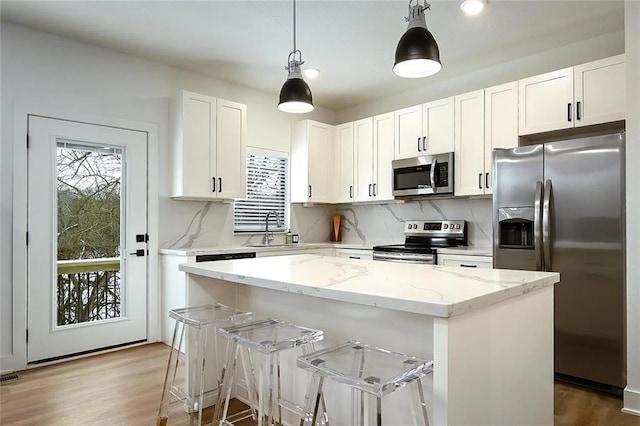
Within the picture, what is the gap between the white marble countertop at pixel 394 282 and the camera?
4.57 ft

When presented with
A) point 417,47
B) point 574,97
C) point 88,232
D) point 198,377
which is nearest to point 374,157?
point 574,97

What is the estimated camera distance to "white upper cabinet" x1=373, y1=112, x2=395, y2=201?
4633 millimetres

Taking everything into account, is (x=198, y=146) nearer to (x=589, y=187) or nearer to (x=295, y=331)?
(x=295, y=331)

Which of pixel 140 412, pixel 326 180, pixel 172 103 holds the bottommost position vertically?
pixel 140 412

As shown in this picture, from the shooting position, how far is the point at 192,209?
434 cm

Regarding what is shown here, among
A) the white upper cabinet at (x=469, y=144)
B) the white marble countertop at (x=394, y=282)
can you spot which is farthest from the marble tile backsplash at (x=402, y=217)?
the white marble countertop at (x=394, y=282)

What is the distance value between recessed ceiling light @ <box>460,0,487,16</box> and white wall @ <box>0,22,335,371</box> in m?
2.60

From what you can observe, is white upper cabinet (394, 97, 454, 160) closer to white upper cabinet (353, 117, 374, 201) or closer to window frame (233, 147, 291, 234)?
white upper cabinet (353, 117, 374, 201)

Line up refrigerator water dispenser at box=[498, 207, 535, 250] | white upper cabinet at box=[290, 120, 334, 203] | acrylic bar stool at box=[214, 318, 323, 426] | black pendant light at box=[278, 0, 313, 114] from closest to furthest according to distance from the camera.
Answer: acrylic bar stool at box=[214, 318, 323, 426] < black pendant light at box=[278, 0, 313, 114] < refrigerator water dispenser at box=[498, 207, 535, 250] < white upper cabinet at box=[290, 120, 334, 203]

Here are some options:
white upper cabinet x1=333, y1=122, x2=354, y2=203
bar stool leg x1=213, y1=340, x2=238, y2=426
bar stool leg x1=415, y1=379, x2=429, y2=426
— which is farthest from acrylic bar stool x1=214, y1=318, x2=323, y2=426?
white upper cabinet x1=333, y1=122, x2=354, y2=203

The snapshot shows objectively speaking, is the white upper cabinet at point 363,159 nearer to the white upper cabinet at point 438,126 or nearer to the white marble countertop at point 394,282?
the white upper cabinet at point 438,126

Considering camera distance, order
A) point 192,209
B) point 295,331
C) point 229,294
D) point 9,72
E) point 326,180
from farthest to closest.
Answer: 1. point 326,180
2. point 192,209
3. point 9,72
4. point 229,294
5. point 295,331

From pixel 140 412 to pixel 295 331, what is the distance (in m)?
1.25

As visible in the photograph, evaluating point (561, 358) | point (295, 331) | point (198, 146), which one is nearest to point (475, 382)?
point (295, 331)
